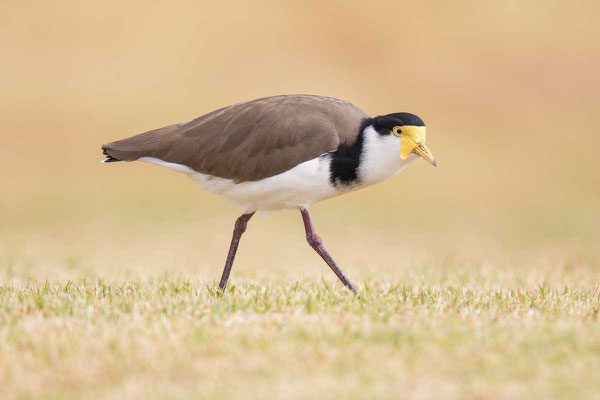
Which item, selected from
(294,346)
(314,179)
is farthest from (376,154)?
(294,346)

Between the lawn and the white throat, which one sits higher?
the white throat

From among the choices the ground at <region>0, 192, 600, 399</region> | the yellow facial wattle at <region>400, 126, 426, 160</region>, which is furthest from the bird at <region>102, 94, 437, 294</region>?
the ground at <region>0, 192, 600, 399</region>

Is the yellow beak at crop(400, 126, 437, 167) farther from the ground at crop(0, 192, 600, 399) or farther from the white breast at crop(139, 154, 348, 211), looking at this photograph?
the ground at crop(0, 192, 600, 399)

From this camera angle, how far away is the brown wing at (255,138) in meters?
5.79

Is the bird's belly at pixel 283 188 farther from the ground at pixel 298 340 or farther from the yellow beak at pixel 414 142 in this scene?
the ground at pixel 298 340

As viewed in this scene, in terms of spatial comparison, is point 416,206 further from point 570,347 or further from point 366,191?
point 570,347

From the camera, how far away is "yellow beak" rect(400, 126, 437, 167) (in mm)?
5727

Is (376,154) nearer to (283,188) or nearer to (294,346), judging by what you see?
(283,188)

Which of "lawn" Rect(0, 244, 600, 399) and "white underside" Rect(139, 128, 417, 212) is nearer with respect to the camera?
"lawn" Rect(0, 244, 600, 399)

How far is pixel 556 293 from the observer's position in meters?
6.37

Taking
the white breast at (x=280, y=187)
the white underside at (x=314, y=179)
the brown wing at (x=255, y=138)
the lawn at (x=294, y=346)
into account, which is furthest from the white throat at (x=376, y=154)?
the lawn at (x=294, y=346)

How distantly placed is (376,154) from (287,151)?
2.15ft

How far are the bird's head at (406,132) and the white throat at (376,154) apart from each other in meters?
0.03

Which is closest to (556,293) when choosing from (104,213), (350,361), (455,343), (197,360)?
(455,343)
